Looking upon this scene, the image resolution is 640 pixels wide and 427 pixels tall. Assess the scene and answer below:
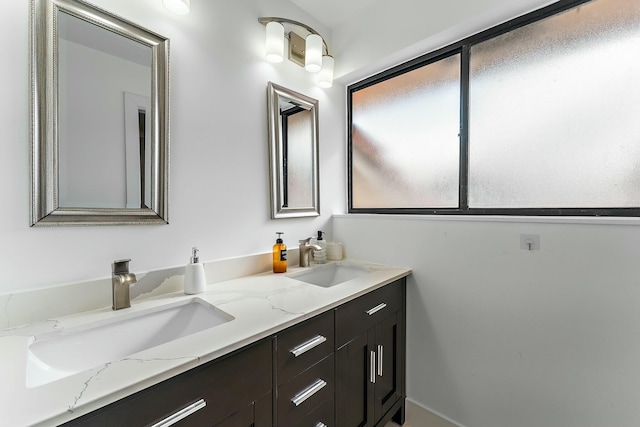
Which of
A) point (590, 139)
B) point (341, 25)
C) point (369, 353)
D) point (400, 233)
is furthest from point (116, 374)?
point (341, 25)

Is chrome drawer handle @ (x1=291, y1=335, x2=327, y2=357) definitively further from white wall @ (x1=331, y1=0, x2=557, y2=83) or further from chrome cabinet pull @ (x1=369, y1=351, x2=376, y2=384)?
white wall @ (x1=331, y1=0, x2=557, y2=83)

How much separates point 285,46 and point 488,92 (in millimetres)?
1266

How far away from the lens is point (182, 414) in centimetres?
69

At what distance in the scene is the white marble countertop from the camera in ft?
1.82

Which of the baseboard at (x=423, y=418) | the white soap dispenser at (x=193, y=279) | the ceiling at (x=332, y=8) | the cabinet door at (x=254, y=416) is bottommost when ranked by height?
the baseboard at (x=423, y=418)

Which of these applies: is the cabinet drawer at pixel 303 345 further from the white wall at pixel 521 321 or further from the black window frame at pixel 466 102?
the black window frame at pixel 466 102

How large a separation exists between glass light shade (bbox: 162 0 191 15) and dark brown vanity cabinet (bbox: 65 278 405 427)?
1444 mm

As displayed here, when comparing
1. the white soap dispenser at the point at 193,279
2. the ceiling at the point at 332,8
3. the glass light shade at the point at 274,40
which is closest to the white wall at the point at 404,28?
the ceiling at the point at 332,8

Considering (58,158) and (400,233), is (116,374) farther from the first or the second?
(400,233)

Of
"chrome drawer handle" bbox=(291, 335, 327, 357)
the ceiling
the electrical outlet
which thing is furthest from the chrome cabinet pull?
the ceiling

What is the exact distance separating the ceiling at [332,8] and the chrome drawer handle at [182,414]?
221cm

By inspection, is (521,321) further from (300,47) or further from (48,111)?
(48,111)

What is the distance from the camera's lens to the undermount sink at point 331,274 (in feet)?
5.62

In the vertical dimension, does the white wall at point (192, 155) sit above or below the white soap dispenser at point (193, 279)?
above
